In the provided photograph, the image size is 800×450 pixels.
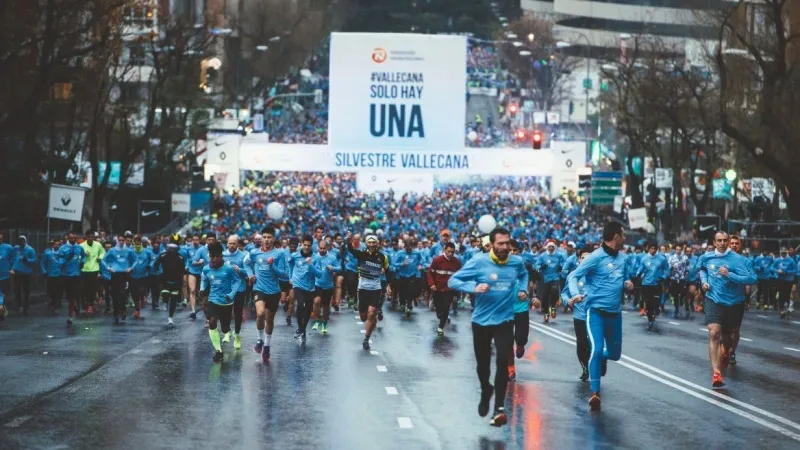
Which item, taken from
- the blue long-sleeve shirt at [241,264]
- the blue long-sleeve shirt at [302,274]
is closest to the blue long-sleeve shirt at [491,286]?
the blue long-sleeve shirt at [241,264]

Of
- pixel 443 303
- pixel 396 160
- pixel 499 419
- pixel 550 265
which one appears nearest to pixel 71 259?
pixel 443 303

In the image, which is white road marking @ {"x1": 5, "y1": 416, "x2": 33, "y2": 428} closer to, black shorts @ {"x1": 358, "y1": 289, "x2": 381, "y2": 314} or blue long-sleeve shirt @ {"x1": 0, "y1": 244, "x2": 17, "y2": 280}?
black shorts @ {"x1": 358, "y1": 289, "x2": 381, "y2": 314}

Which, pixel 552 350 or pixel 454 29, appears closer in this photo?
pixel 552 350

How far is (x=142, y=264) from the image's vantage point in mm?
34219

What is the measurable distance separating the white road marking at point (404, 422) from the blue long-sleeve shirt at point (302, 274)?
402 inches

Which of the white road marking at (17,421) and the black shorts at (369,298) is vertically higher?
the black shorts at (369,298)

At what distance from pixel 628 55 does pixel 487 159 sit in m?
21.2

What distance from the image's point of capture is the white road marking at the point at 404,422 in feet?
44.6

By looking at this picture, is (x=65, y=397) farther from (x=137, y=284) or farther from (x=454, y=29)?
(x=454, y=29)

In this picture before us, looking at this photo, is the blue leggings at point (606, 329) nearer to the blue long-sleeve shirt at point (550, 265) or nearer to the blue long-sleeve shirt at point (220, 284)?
the blue long-sleeve shirt at point (220, 284)

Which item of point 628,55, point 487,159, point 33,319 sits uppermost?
point 628,55

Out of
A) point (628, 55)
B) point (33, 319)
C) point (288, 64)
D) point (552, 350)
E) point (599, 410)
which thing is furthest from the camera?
point (288, 64)

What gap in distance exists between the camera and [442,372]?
19.0m

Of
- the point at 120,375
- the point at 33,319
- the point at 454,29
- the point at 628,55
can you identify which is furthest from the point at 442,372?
the point at 454,29
